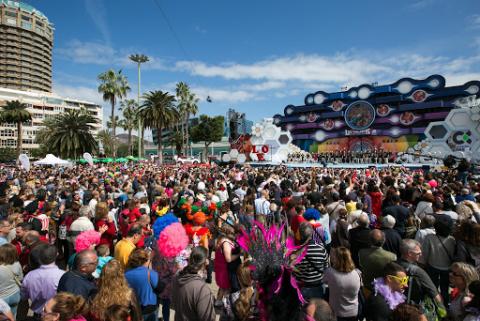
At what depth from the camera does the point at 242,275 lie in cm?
293

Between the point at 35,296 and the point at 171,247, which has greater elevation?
the point at 171,247

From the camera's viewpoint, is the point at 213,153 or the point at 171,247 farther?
the point at 213,153

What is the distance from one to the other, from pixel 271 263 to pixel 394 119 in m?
53.6

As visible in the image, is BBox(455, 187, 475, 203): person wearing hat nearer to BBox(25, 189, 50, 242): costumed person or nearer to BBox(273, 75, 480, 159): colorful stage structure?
BBox(25, 189, 50, 242): costumed person

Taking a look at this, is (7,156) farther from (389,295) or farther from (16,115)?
(389,295)

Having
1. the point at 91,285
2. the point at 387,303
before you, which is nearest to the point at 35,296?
the point at 91,285

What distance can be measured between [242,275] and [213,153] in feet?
268

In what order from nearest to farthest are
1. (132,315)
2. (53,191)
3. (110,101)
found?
(132,315), (53,191), (110,101)

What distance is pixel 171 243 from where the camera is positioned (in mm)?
3740

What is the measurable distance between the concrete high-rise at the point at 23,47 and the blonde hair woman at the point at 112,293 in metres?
119

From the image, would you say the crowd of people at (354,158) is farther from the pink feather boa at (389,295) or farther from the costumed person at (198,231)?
the pink feather boa at (389,295)

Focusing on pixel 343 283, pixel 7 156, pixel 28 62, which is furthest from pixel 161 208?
pixel 28 62

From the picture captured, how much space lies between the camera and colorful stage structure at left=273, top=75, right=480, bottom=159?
3956 cm

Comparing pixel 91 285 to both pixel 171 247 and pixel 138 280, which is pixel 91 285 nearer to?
pixel 138 280
